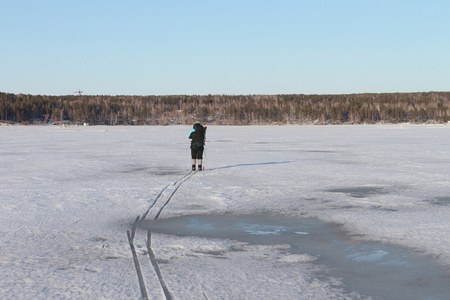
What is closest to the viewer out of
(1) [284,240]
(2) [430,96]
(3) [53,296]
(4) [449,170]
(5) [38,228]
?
(3) [53,296]

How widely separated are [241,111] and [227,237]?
174959 millimetres

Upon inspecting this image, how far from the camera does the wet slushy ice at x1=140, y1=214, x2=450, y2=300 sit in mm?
4283

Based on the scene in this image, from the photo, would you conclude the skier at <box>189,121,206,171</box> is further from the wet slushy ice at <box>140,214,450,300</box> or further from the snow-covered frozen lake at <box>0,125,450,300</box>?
the wet slushy ice at <box>140,214,450,300</box>

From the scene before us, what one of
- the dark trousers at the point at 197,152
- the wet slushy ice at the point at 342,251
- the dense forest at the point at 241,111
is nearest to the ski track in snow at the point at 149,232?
the wet slushy ice at the point at 342,251

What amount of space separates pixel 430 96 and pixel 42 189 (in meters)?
197

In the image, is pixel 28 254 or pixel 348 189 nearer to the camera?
pixel 28 254

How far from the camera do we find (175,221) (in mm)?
7133

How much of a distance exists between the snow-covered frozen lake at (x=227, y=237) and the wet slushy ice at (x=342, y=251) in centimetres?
1

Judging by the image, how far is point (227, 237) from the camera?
616 cm

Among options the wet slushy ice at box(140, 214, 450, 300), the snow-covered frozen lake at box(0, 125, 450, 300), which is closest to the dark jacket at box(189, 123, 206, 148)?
the snow-covered frozen lake at box(0, 125, 450, 300)

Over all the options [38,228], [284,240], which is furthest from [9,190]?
[284,240]

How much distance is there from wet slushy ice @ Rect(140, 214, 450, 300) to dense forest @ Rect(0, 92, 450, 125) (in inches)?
5860

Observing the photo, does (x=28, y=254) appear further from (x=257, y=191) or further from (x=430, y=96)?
(x=430, y=96)

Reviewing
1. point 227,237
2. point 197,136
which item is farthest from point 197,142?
point 227,237
